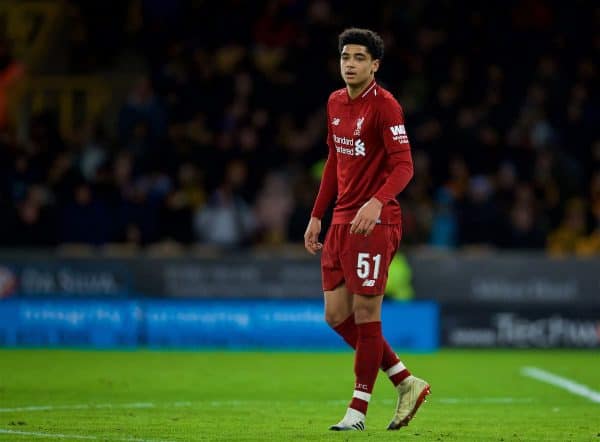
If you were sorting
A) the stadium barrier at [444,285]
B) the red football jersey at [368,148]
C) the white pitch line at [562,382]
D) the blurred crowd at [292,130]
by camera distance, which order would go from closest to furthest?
the red football jersey at [368,148]
the white pitch line at [562,382]
the stadium barrier at [444,285]
the blurred crowd at [292,130]

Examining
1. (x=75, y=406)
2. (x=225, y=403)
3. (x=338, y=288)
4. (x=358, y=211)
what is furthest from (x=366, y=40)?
(x=75, y=406)

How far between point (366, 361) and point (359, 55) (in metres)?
1.75

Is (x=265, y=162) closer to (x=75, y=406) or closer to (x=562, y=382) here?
(x=562, y=382)

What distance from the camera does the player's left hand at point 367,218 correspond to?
7734 millimetres

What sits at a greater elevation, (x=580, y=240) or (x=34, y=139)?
(x=34, y=139)

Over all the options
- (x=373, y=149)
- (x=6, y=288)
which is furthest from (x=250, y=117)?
(x=373, y=149)

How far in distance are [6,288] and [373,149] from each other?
29.5ft

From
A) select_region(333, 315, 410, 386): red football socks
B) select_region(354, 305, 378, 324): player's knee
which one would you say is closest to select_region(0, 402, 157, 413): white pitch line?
select_region(333, 315, 410, 386): red football socks

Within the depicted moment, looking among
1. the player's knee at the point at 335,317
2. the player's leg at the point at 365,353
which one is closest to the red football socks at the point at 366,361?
the player's leg at the point at 365,353

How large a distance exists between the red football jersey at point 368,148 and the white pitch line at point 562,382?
3.39m

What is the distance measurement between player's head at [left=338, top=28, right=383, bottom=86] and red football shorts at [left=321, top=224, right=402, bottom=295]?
848 mm

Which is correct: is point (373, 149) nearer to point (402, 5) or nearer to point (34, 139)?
point (34, 139)

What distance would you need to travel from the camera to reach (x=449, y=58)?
64.1 ft

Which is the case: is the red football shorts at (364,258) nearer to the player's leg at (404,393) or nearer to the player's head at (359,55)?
the player's leg at (404,393)
